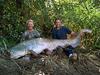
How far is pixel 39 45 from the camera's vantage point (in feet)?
30.3

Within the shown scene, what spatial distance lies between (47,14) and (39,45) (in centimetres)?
205

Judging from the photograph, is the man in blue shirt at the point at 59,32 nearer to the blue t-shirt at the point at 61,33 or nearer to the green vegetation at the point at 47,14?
the blue t-shirt at the point at 61,33

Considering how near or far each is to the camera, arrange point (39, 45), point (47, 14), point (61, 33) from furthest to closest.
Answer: point (47, 14) → point (61, 33) → point (39, 45)

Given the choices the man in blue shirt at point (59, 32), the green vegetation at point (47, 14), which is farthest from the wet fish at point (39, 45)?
the green vegetation at point (47, 14)

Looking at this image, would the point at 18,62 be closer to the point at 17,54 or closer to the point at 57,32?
the point at 17,54

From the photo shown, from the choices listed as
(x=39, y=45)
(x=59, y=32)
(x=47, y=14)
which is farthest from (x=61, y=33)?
(x=47, y=14)

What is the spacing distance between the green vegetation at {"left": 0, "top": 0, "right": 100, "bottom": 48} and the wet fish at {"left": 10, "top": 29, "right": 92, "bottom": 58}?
4.08ft

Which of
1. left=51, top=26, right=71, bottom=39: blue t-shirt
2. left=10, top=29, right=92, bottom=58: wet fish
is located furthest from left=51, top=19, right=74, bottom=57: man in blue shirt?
left=10, top=29, right=92, bottom=58: wet fish

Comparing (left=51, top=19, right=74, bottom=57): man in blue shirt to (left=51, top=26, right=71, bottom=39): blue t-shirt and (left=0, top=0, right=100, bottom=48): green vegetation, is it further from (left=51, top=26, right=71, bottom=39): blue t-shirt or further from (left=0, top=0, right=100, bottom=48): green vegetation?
(left=0, top=0, right=100, bottom=48): green vegetation

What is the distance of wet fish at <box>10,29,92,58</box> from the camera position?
29.5 feet

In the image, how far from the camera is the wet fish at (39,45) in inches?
353

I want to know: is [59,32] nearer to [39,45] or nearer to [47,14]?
[39,45]

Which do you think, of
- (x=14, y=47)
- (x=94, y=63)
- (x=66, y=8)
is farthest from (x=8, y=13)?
(x=94, y=63)

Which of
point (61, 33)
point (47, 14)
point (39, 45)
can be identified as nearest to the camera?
point (39, 45)
